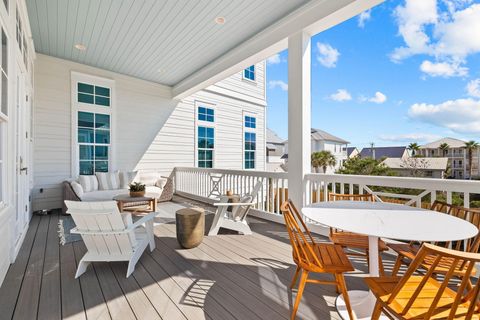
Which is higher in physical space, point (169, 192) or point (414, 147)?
point (414, 147)

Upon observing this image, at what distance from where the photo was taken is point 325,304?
1.96 m

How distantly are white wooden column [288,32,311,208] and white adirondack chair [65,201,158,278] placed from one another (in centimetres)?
250

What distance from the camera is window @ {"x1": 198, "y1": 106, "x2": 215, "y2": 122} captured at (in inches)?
322

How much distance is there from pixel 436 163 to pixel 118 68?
84.3ft

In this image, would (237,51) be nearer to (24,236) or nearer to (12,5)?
(12,5)

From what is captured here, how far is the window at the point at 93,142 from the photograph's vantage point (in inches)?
234

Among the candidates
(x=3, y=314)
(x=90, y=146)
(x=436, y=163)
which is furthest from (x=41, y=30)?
(x=436, y=163)

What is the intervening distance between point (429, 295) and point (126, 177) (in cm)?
635

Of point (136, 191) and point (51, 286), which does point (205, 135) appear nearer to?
point (136, 191)

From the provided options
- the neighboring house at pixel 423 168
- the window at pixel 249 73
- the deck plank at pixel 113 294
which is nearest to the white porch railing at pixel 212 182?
the deck plank at pixel 113 294

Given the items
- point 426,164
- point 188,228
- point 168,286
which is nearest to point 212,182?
point 188,228

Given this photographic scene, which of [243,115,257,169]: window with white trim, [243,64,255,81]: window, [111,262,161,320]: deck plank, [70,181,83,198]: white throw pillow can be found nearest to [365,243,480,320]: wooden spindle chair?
[111,262,161,320]: deck plank

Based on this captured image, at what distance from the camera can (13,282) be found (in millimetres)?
2305

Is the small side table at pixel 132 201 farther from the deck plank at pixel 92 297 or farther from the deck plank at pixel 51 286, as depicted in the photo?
the deck plank at pixel 92 297
